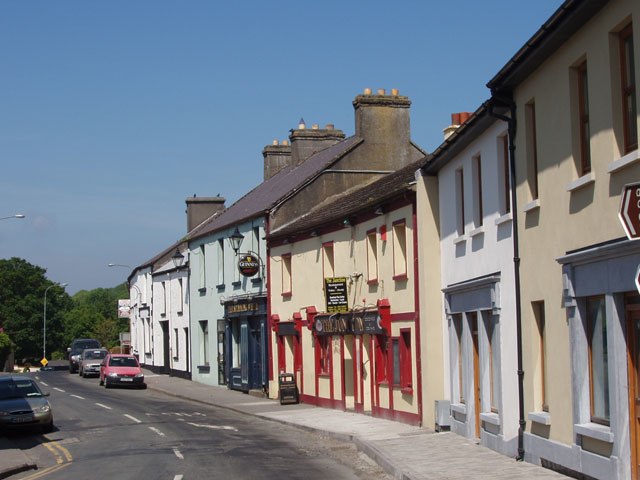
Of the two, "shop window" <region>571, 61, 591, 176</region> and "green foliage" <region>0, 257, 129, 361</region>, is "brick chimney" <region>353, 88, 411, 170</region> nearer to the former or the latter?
"shop window" <region>571, 61, 591, 176</region>

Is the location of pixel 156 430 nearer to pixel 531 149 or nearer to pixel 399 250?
pixel 399 250

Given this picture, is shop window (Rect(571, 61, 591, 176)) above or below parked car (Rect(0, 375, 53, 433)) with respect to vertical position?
above

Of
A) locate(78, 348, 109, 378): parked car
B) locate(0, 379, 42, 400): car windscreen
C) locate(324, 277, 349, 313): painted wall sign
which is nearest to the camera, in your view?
locate(0, 379, 42, 400): car windscreen

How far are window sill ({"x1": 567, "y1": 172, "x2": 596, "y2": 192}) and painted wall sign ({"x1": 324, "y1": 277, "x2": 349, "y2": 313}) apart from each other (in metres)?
15.9

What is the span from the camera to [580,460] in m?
13.9

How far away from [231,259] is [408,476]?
88.3 feet

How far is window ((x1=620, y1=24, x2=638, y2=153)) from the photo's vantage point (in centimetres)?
1229

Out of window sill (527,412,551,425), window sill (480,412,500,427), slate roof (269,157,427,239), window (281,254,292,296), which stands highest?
slate roof (269,157,427,239)

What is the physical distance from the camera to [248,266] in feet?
122

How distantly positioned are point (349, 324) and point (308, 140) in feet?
57.0

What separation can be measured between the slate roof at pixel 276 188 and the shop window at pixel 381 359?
10997 millimetres

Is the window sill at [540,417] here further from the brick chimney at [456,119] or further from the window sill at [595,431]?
the brick chimney at [456,119]

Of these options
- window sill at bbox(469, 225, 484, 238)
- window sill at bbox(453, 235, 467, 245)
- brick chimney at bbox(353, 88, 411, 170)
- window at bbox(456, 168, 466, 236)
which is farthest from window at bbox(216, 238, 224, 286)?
window sill at bbox(469, 225, 484, 238)

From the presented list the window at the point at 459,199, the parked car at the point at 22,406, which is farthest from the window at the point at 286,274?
the window at the point at 459,199
